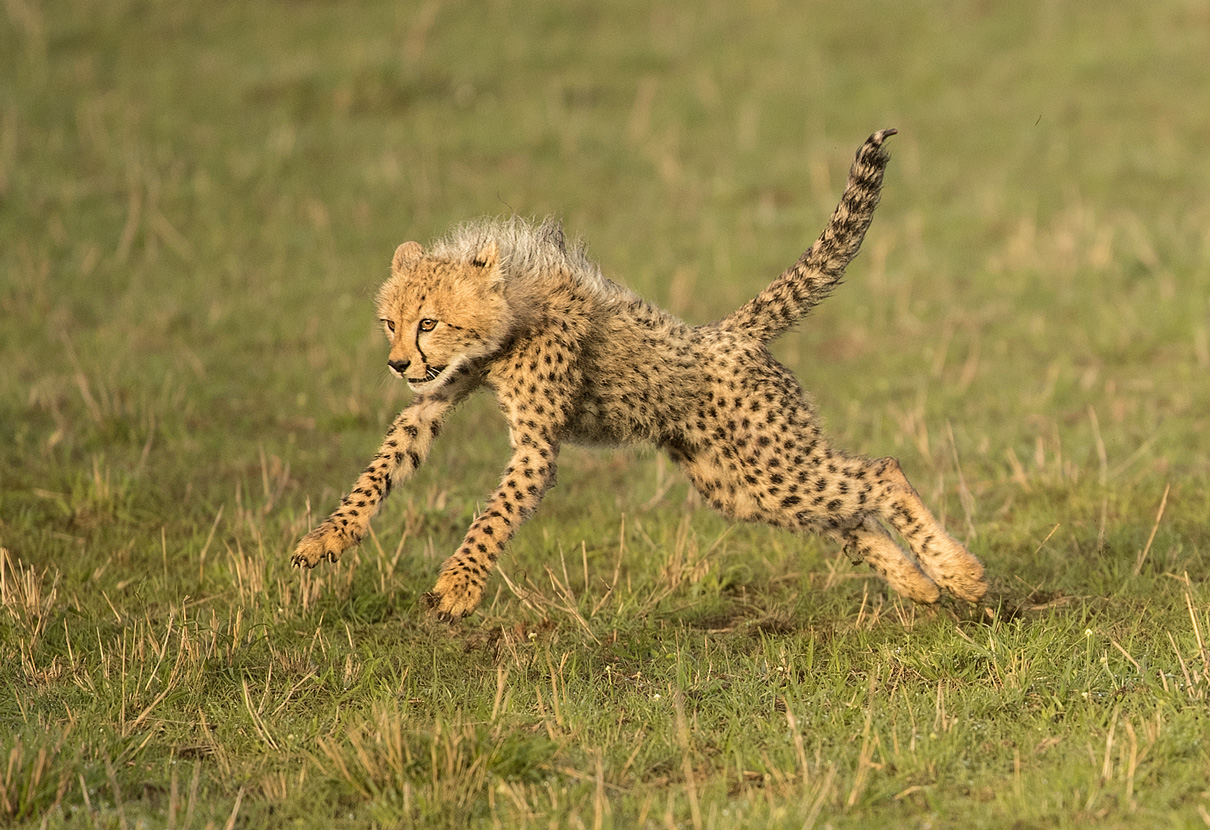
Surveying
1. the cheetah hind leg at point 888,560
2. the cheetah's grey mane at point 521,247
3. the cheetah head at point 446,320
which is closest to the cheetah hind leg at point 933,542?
the cheetah hind leg at point 888,560

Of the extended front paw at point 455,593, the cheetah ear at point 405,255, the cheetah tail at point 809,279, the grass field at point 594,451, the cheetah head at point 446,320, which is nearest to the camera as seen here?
the grass field at point 594,451

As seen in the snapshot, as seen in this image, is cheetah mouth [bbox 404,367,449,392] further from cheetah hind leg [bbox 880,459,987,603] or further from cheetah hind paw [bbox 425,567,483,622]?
cheetah hind leg [bbox 880,459,987,603]

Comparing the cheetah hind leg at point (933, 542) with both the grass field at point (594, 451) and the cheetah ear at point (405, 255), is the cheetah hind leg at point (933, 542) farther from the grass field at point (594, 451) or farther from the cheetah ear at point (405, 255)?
the cheetah ear at point (405, 255)

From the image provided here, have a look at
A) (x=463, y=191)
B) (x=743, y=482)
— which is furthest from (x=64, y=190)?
(x=743, y=482)

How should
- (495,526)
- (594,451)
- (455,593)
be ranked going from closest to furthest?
(455,593) → (495,526) → (594,451)

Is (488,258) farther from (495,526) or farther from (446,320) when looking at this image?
(495,526)

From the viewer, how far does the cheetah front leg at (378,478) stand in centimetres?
482

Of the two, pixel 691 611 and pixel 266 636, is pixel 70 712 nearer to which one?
pixel 266 636

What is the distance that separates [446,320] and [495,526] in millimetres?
690

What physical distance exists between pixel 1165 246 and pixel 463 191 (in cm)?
504

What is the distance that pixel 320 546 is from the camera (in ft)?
15.8

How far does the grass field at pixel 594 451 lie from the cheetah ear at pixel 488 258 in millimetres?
1267

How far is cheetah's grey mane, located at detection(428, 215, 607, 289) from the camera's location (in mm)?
5234

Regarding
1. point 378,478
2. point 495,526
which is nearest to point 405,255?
point 378,478
